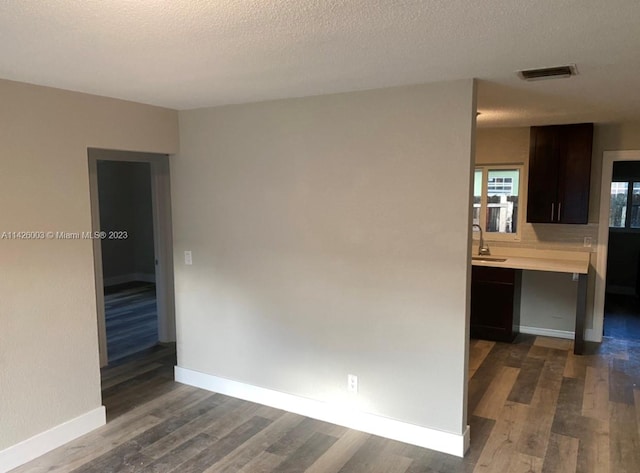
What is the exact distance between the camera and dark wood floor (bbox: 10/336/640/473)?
2854mm

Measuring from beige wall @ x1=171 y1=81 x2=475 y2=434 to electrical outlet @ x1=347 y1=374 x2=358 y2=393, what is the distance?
1.9 inches

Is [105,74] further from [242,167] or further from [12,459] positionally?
[12,459]

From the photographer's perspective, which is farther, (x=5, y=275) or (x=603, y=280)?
(x=603, y=280)

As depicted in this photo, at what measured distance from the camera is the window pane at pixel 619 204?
7.49 metres

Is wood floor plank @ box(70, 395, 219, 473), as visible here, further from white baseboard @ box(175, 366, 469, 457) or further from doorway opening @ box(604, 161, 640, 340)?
doorway opening @ box(604, 161, 640, 340)

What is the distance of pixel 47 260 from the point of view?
295cm

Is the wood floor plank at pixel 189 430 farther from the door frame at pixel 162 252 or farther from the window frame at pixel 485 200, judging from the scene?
the window frame at pixel 485 200

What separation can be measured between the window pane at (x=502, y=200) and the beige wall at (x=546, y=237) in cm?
14

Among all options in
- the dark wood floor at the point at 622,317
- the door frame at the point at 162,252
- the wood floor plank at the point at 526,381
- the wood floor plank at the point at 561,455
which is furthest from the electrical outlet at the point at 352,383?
the dark wood floor at the point at 622,317

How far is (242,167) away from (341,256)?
3.50 feet

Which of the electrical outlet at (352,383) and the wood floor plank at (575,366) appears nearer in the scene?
the electrical outlet at (352,383)

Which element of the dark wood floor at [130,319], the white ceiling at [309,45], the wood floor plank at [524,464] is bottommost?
the dark wood floor at [130,319]

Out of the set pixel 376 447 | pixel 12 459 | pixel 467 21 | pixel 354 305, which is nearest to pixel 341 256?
pixel 354 305

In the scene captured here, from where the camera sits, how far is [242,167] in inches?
141
